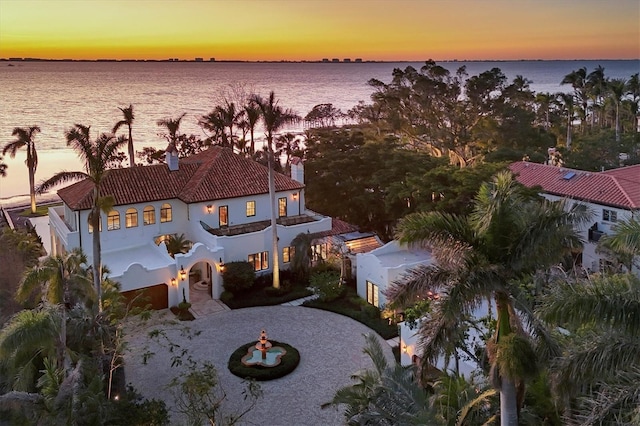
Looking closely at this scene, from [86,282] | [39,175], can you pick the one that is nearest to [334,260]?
[86,282]

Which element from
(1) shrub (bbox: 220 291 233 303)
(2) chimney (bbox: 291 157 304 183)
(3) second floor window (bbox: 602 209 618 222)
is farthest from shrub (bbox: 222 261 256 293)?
(3) second floor window (bbox: 602 209 618 222)

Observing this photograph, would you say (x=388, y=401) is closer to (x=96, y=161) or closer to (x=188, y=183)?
(x=96, y=161)

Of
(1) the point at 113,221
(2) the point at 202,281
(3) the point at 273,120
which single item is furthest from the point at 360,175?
(1) the point at 113,221

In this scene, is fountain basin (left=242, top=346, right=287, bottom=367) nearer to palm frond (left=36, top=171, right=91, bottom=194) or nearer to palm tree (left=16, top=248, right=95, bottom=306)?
palm tree (left=16, top=248, right=95, bottom=306)

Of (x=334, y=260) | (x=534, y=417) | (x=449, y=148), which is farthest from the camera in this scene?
(x=449, y=148)

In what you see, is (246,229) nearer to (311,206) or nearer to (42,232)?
(311,206)

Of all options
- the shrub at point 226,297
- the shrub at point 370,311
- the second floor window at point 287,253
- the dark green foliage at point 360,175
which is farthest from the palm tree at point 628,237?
the dark green foliage at point 360,175
